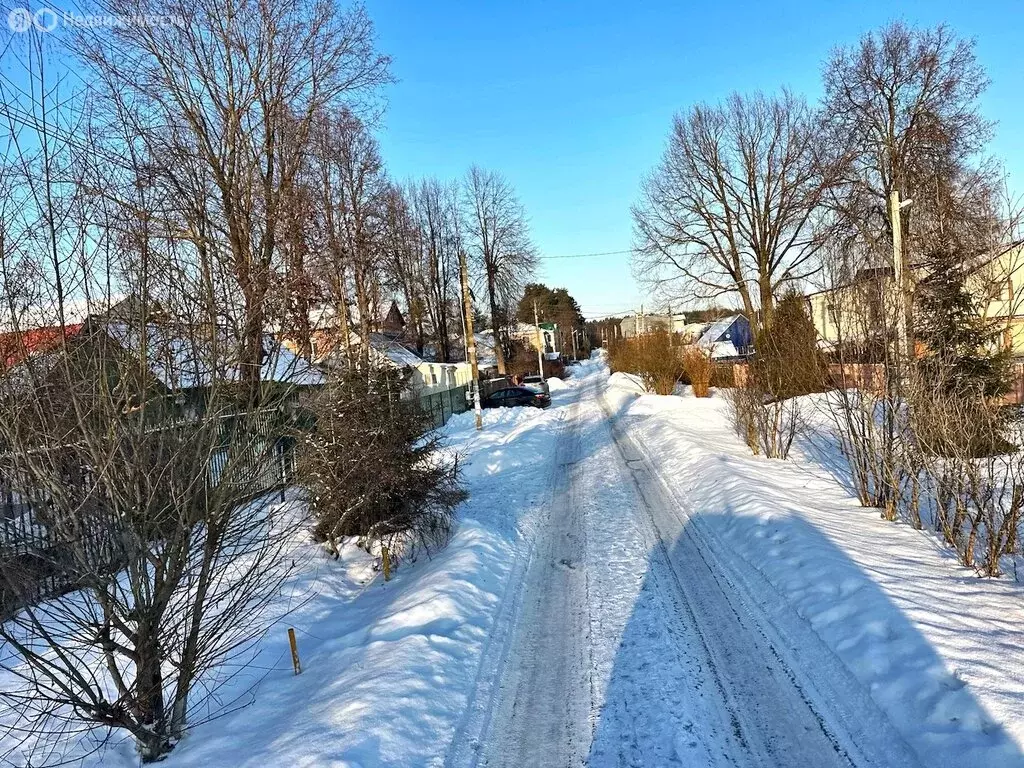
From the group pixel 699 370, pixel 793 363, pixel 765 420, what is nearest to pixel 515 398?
pixel 699 370

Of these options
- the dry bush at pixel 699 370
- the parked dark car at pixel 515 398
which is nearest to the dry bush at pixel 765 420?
the dry bush at pixel 699 370

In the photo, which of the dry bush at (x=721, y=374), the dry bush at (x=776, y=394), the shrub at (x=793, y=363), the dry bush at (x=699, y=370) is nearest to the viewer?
the shrub at (x=793, y=363)

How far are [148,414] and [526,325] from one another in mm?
74739

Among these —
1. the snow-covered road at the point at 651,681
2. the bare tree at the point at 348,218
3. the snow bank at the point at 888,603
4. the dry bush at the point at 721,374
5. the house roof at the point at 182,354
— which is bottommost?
the snow-covered road at the point at 651,681

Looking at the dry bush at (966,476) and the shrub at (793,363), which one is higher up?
the shrub at (793,363)

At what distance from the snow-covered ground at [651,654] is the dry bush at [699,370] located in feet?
55.0

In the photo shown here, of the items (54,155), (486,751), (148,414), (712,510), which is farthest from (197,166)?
(712,510)

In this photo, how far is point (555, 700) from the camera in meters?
4.58

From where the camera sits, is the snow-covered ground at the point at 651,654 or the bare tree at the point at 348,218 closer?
the snow-covered ground at the point at 651,654

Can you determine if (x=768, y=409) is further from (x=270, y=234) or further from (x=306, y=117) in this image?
(x=306, y=117)

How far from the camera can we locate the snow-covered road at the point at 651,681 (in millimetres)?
3881

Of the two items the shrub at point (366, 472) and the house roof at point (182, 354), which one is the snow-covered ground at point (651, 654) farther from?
the house roof at point (182, 354)

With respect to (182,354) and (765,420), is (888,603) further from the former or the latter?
(765,420)

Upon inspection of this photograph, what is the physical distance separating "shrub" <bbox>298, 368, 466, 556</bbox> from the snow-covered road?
6.59 ft
